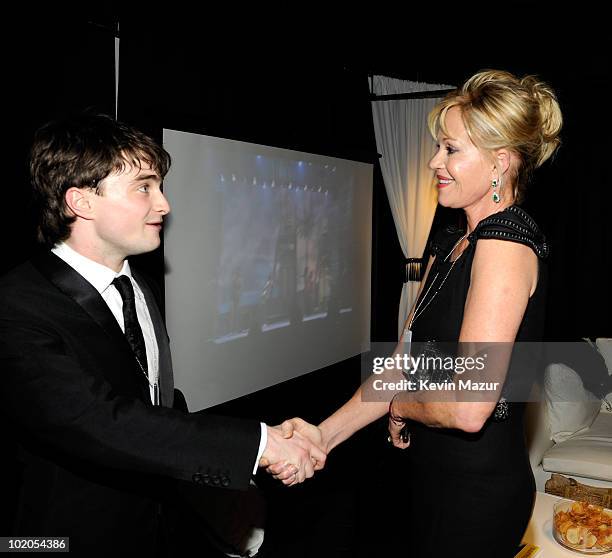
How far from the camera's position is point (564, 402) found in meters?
4.56

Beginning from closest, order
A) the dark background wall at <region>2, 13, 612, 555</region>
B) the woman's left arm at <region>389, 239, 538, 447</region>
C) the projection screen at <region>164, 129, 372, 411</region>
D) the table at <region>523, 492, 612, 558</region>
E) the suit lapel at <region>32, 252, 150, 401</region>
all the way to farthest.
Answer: the woman's left arm at <region>389, 239, 538, 447</region>, the suit lapel at <region>32, 252, 150, 401</region>, the table at <region>523, 492, 612, 558</region>, the dark background wall at <region>2, 13, 612, 555</region>, the projection screen at <region>164, 129, 372, 411</region>

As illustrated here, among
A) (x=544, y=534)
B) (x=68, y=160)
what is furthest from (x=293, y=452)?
(x=544, y=534)

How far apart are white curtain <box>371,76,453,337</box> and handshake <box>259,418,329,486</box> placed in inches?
163

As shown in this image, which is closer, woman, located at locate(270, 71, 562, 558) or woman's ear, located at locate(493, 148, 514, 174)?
woman, located at locate(270, 71, 562, 558)

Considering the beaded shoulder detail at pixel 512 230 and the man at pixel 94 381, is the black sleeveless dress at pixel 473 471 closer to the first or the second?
the beaded shoulder detail at pixel 512 230

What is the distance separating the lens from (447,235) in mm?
2158

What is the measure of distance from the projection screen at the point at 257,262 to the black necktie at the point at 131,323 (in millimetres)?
1950

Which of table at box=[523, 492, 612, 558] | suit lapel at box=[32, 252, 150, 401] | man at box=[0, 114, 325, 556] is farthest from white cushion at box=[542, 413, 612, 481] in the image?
suit lapel at box=[32, 252, 150, 401]

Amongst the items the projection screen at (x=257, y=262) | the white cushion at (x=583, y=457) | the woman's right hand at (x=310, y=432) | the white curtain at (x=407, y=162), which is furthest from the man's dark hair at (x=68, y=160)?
the white curtain at (x=407, y=162)

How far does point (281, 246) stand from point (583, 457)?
2749mm

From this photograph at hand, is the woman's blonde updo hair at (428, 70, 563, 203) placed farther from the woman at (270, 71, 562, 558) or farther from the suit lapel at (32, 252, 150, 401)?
the suit lapel at (32, 252, 150, 401)

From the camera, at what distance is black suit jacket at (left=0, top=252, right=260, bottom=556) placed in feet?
5.47

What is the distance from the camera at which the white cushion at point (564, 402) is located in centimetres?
452

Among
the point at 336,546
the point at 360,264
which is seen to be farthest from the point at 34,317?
the point at 360,264
